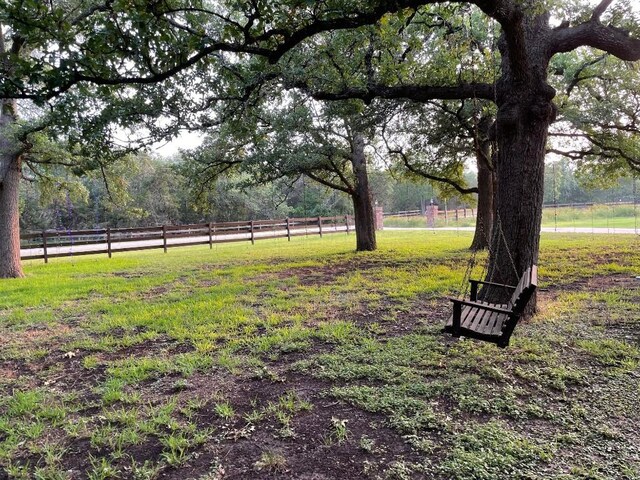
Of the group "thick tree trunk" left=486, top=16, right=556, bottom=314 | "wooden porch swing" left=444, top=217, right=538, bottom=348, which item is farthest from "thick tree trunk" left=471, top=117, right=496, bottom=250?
"wooden porch swing" left=444, top=217, right=538, bottom=348

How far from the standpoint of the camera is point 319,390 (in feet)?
9.54

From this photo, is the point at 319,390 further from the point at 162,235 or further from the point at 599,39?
the point at 162,235

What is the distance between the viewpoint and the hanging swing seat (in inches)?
104

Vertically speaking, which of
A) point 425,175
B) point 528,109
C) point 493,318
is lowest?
point 493,318

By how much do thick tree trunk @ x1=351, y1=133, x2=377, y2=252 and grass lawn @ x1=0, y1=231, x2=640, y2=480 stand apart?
6.14 metres

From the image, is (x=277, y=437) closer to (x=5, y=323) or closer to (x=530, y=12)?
(x=530, y=12)

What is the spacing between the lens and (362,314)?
493cm

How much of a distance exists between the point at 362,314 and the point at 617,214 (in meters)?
26.3

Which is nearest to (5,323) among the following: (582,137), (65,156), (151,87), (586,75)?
(151,87)

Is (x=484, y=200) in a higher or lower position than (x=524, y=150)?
lower

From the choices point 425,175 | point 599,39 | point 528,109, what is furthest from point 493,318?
point 425,175

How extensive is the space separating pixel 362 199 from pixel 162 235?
9034mm

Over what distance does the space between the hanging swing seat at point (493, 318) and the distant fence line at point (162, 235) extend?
1380 centimetres

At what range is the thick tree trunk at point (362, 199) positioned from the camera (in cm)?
1136
